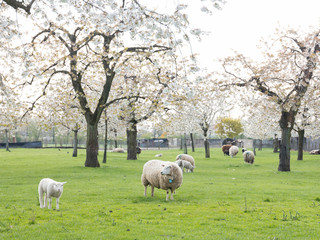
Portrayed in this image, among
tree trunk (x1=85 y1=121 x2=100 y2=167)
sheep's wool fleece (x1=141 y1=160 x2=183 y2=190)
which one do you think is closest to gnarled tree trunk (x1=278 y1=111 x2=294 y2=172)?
tree trunk (x1=85 y1=121 x2=100 y2=167)

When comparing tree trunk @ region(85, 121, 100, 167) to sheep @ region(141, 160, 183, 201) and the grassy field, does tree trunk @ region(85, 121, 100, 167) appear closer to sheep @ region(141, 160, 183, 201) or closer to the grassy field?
the grassy field

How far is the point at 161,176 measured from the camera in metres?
12.6

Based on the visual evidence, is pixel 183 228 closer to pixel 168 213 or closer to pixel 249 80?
pixel 168 213

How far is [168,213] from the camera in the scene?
10547 mm

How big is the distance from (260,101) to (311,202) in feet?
46.9

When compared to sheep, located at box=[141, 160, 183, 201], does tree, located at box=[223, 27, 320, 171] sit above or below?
above

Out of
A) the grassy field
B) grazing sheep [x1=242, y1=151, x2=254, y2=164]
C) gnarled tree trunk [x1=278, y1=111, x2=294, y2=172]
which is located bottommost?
the grassy field

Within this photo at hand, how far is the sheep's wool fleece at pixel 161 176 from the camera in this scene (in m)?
12.5

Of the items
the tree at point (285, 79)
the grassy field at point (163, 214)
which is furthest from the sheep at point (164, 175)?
the tree at point (285, 79)

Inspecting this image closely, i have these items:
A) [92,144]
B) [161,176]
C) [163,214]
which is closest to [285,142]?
[92,144]

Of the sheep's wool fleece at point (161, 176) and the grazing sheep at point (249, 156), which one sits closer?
the sheep's wool fleece at point (161, 176)

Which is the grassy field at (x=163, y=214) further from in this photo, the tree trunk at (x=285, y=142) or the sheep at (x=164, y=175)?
the tree trunk at (x=285, y=142)

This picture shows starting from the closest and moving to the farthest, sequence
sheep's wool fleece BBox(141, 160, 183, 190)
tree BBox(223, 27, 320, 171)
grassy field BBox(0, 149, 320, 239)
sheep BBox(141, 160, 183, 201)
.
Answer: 1. grassy field BBox(0, 149, 320, 239)
2. sheep BBox(141, 160, 183, 201)
3. sheep's wool fleece BBox(141, 160, 183, 190)
4. tree BBox(223, 27, 320, 171)

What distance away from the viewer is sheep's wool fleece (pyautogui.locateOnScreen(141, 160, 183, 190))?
492 inches
